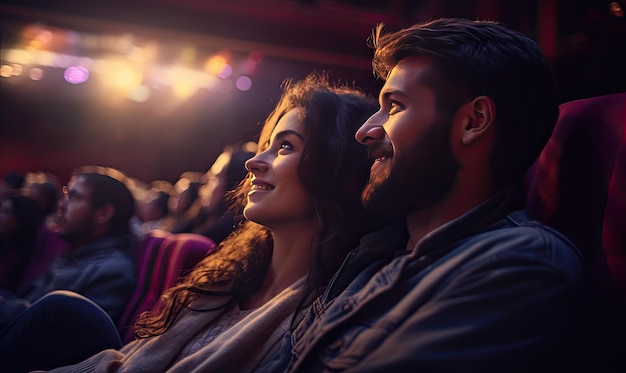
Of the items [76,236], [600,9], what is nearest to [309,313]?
[600,9]

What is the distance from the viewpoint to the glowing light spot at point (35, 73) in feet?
16.4

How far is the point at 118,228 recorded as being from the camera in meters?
1.91

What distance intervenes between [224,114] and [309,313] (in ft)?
13.7

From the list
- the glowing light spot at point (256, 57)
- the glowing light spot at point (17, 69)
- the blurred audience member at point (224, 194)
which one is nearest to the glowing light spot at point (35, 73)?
the glowing light spot at point (17, 69)

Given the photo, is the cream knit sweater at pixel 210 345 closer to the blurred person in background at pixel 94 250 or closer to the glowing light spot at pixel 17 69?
the blurred person in background at pixel 94 250

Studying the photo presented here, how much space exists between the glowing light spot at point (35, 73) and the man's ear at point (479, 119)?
5.05 meters

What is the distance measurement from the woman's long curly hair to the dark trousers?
0.38 ft

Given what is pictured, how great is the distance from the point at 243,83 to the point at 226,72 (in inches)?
7.0

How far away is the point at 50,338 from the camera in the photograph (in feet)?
3.86

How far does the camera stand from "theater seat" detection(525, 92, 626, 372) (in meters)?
0.70


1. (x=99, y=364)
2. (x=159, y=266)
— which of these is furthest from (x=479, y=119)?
(x=159, y=266)

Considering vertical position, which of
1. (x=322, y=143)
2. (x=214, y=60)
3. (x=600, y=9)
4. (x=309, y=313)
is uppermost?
(x=214, y=60)

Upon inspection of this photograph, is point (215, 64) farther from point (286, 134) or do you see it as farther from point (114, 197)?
point (286, 134)

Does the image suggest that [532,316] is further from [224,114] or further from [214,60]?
[224,114]
